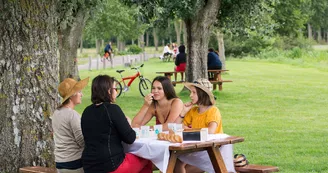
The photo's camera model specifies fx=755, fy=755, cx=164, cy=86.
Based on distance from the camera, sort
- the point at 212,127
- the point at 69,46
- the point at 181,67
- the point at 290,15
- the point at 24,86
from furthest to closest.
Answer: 1. the point at 290,15
2. the point at 69,46
3. the point at 181,67
4. the point at 24,86
5. the point at 212,127

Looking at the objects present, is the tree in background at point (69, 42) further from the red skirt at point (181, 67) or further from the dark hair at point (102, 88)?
the dark hair at point (102, 88)

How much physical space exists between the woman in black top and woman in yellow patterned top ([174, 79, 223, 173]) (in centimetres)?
98

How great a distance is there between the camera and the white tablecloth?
25.4 ft

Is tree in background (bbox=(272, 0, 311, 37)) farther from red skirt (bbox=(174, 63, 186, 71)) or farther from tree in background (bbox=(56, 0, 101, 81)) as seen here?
red skirt (bbox=(174, 63, 186, 71))

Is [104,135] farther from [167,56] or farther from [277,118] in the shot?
[167,56]

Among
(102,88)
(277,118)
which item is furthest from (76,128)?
(277,118)

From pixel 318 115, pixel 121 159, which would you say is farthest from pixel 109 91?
pixel 318 115

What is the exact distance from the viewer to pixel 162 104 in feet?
31.3

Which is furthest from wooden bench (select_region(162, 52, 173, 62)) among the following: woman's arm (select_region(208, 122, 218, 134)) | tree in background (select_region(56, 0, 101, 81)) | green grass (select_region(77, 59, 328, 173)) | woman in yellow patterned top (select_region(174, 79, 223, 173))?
woman's arm (select_region(208, 122, 218, 134))

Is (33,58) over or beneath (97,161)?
over

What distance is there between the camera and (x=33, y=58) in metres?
9.88

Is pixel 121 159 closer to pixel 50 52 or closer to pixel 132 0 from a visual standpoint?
pixel 50 52

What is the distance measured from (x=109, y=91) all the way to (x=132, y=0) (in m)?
15.8

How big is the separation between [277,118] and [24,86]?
9.47m
